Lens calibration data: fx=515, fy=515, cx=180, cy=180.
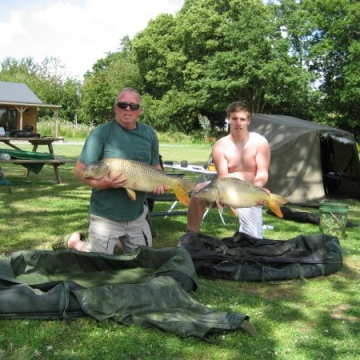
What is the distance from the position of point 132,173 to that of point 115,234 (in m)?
0.78

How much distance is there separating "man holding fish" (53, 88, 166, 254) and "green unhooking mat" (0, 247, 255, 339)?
0.41m

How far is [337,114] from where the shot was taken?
1619 inches

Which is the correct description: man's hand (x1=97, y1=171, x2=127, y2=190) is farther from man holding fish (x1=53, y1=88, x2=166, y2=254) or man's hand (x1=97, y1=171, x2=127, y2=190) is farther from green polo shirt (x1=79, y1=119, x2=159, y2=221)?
green polo shirt (x1=79, y1=119, x2=159, y2=221)

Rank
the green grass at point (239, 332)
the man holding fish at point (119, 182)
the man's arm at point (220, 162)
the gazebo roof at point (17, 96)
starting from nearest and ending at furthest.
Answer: the green grass at point (239, 332), the man holding fish at point (119, 182), the man's arm at point (220, 162), the gazebo roof at point (17, 96)

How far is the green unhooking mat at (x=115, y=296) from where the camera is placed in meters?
3.74

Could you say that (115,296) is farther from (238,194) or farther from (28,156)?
(28,156)

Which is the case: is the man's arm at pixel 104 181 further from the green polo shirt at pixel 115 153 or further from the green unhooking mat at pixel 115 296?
the green unhooking mat at pixel 115 296

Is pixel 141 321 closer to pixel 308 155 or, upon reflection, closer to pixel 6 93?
pixel 308 155

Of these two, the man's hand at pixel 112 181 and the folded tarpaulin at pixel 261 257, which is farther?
the folded tarpaulin at pixel 261 257

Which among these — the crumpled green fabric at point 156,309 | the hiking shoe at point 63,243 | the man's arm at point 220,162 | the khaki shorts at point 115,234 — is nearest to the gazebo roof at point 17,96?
the hiking shoe at point 63,243

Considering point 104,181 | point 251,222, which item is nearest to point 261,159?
point 251,222

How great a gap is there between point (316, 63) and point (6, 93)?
82.6 ft

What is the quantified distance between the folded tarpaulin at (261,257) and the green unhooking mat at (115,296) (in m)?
0.59

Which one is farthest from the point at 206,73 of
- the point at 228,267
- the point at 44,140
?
the point at 228,267
